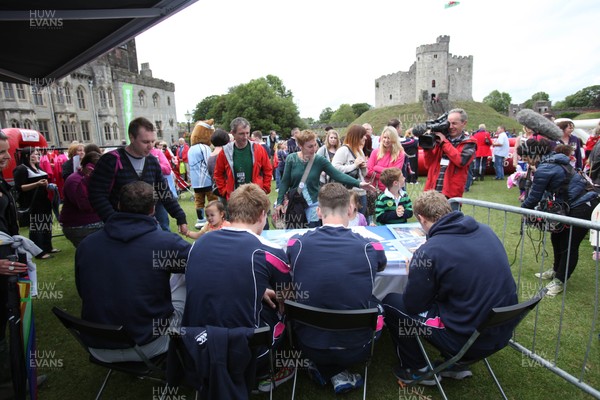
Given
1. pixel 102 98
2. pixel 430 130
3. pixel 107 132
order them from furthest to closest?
pixel 107 132 < pixel 102 98 < pixel 430 130

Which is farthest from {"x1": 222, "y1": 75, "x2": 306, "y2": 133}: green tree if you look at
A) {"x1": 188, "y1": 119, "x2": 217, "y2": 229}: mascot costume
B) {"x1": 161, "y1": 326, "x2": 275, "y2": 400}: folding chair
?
{"x1": 161, "y1": 326, "x2": 275, "y2": 400}: folding chair

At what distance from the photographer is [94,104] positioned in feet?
115

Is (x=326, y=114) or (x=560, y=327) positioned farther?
(x=326, y=114)

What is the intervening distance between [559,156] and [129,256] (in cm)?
458

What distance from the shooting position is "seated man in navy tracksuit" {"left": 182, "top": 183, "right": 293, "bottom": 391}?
6.26 feet

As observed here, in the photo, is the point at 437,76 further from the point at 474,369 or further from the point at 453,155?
the point at 474,369

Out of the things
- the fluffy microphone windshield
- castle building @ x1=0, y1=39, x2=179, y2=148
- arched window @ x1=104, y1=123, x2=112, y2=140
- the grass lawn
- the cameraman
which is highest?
castle building @ x1=0, y1=39, x2=179, y2=148

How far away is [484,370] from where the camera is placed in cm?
277

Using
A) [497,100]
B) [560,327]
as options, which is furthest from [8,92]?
[497,100]

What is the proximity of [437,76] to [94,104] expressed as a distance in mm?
54006

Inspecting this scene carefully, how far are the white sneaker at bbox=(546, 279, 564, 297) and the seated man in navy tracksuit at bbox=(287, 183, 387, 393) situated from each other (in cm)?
301

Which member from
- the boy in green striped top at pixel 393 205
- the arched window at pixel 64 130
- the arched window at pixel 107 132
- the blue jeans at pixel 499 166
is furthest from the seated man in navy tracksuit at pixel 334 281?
the arched window at pixel 107 132

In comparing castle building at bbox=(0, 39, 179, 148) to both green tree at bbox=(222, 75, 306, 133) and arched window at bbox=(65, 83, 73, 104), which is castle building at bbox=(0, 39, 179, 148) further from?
green tree at bbox=(222, 75, 306, 133)

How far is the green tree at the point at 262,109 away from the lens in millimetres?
44750
